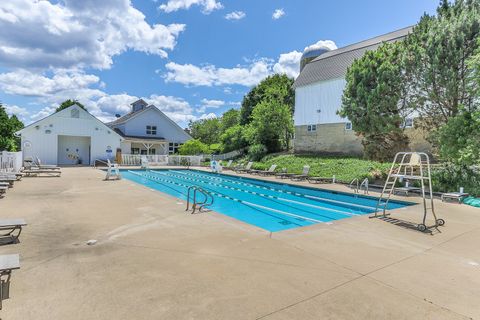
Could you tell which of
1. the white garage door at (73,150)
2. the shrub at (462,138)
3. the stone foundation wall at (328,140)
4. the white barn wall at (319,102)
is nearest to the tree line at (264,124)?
the white barn wall at (319,102)

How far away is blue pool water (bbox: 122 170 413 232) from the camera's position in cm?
931

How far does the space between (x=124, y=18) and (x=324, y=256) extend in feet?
51.4

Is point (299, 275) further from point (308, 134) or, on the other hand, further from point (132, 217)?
point (308, 134)

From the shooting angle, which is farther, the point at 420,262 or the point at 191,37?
the point at 191,37

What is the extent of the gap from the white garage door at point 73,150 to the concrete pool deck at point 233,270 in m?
21.6

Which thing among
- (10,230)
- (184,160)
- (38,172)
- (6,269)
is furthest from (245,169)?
(6,269)

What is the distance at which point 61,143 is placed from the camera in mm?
25500

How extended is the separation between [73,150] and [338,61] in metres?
26.1

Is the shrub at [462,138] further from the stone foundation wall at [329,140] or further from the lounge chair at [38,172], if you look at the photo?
the lounge chair at [38,172]

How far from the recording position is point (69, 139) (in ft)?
85.0

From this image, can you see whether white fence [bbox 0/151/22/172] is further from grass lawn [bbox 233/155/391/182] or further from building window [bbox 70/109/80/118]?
grass lawn [bbox 233/155/391/182]

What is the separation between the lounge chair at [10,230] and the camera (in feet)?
15.4

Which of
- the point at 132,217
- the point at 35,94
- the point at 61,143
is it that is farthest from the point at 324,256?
the point at 35,94

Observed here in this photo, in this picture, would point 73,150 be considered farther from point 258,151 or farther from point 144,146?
point 258,151
